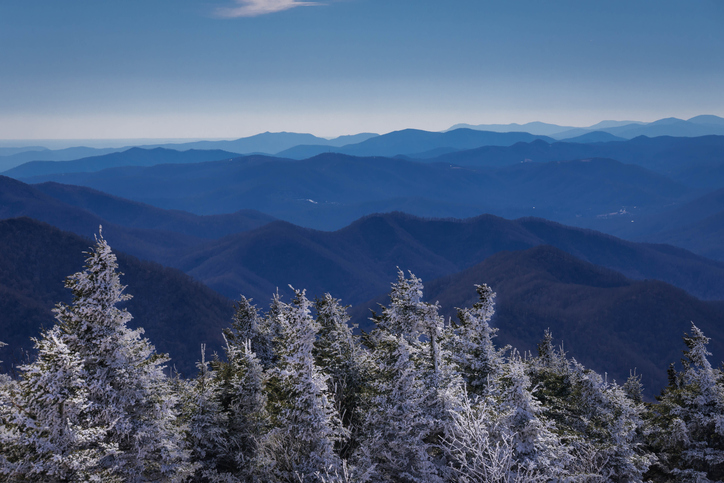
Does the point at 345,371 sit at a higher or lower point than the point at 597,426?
higher

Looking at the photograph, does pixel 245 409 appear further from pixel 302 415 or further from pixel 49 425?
pixel 49 425

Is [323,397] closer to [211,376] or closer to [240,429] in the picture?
A: [240,429]

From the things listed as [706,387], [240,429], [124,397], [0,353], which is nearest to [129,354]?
[124,397]

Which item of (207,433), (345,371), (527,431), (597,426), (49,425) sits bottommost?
(597,426)

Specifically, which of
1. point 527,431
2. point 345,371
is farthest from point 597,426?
point 345,371

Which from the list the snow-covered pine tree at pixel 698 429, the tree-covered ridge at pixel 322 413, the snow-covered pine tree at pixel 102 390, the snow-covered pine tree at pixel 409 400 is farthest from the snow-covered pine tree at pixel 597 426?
the snow-covered pine tree at pixel 102 390

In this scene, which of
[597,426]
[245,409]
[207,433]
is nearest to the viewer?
[207,433]
